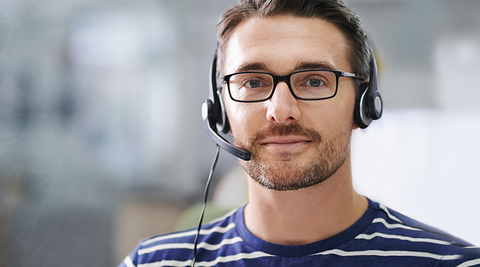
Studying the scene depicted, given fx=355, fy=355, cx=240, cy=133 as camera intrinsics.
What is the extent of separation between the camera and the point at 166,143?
6.13 ft

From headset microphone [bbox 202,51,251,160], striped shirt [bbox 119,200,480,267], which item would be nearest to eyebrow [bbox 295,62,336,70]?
headset microphone [bbox 202,51,251,160]

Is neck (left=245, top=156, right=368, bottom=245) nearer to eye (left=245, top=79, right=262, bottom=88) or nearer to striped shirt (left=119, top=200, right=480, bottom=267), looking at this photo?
striped shirt (left=119, top=200, right=480, bottom=267)

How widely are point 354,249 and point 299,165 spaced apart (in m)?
0.23

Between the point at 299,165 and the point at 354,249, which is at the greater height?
the point at 299,165

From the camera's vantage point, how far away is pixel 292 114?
0.80m

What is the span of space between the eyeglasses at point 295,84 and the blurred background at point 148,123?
0.87 m

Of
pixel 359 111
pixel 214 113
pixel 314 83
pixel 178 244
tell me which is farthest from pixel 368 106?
pixel 178 244

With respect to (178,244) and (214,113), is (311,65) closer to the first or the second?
(214,113)

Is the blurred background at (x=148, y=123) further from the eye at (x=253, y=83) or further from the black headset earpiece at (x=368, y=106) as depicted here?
the eye at (x=253, y=83)

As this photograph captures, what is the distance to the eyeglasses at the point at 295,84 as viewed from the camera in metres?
0.83

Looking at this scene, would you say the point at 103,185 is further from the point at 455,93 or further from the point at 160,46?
the point at 455,93

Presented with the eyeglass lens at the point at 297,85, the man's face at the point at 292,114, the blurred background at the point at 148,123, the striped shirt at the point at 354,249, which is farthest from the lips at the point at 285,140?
the blurred background at the point at 148,123

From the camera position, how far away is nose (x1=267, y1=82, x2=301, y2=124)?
795 millimetres

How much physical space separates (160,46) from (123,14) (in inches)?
9.7
